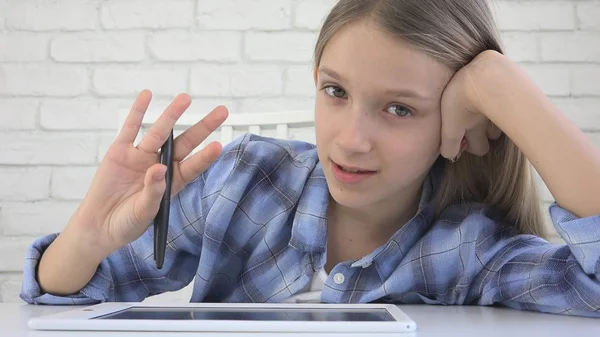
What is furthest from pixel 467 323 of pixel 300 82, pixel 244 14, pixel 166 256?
pixel 244 14

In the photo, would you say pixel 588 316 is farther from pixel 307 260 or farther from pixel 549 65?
pixel 549 65

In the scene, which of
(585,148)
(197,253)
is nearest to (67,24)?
(197,253)

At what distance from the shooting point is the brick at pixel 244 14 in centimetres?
156

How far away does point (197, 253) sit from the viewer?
0.86 metres

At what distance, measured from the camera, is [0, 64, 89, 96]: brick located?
5.10 ft

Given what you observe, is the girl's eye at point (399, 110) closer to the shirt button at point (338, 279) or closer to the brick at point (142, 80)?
the shirt button at point (338, 279)

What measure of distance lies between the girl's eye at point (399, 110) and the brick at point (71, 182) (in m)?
0.96

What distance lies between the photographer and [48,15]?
158cm

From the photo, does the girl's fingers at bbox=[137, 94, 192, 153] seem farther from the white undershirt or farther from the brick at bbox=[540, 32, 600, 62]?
the brick at bbox=[540, 32, 600, 62]

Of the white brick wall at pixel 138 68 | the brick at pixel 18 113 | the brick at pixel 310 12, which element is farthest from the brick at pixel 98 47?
the brick at pixel 310 12

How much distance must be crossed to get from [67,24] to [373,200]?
1065 millimetres

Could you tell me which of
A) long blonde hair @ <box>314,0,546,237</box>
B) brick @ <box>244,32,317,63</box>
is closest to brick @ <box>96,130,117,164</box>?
brick @ <box>244,32,317,63</box>

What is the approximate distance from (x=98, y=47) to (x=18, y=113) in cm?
22

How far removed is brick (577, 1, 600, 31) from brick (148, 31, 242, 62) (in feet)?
2.41
